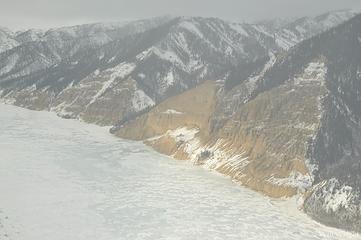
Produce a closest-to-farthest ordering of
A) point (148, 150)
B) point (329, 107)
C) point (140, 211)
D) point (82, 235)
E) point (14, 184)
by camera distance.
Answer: point (82, 235) → point (140, 211) → point (14, 184) → point (329, 107) → point (148, 150)

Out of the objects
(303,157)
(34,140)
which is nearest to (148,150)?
(34,140)

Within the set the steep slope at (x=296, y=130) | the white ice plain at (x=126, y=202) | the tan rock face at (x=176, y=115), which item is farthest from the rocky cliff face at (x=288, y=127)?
the white ice plain at (x=126, y=202)

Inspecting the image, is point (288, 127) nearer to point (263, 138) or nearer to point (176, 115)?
point (263, 138)

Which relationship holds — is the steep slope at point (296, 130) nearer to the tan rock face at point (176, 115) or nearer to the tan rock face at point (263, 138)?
the tan rock face at point (263, 138)

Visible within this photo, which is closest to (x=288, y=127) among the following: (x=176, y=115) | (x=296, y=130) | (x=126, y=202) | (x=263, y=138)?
(x=296, y=130)

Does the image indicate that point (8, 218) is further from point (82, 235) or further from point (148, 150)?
point (148, 150)
